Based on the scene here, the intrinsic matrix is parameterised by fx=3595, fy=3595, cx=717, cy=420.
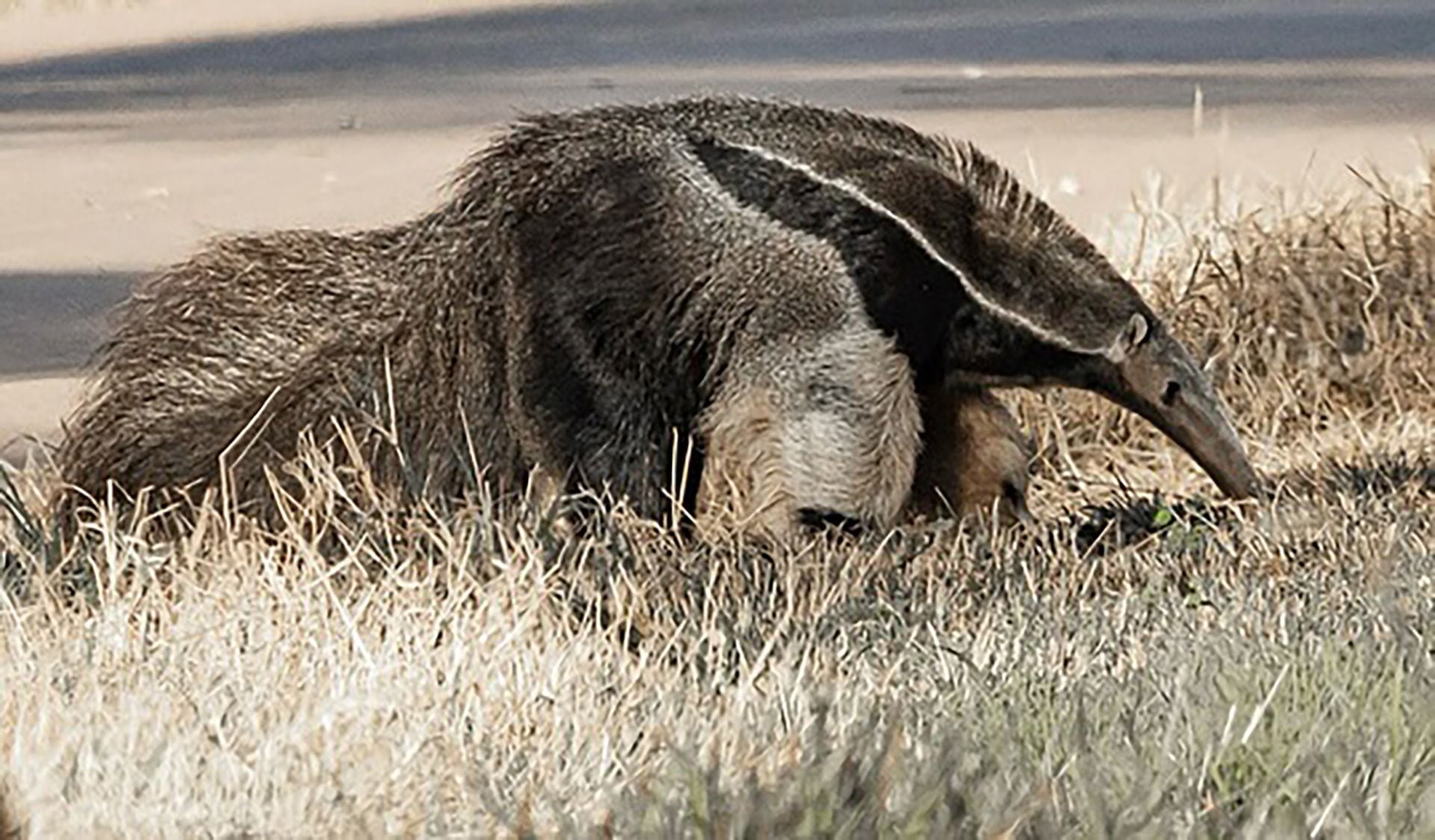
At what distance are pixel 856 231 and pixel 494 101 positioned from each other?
11.2m

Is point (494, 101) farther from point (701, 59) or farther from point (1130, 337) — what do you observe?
point (1130, 337)

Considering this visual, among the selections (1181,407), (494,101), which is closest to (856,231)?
(1181,407)

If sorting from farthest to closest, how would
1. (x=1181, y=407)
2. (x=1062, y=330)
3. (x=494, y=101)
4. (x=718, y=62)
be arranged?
(x=718, y=62) < (x=494, y=101) < (x=1181, y=407) < (x=1062, y=330)

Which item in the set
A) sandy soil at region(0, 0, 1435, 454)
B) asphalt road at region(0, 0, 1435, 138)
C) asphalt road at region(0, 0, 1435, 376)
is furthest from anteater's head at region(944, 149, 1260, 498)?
asphalt road at region(0, 0, 1435, 376)

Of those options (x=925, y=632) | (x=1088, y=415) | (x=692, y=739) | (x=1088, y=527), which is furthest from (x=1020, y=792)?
(x=1088, y=415)

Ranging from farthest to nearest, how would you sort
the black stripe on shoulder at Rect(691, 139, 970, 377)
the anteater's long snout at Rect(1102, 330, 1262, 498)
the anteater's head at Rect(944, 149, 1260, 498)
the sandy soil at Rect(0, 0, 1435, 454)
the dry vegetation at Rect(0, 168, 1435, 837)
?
the sandy soil at Rect(0, 0, 1435, 454)
the anteater's long snout at Rect(1102, 330, 1262, 498)
the anteater's head at Rect(944, 149, 1260, 498)
the black stripe on shoulder at Rect(691, 139, 970, 377)
the dry vegetation at Rect(0, 168, 1435, 837)

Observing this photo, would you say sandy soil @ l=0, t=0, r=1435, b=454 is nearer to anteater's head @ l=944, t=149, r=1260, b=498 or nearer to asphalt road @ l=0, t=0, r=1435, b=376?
asphalt road @ l=0, t=0, r=1435, b=376

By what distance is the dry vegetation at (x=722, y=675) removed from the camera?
4.80 metres

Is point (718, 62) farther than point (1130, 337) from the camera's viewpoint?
Yes

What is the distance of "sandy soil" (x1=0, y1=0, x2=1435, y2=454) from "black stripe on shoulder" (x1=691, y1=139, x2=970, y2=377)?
10.8ft

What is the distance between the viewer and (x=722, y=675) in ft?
18.9

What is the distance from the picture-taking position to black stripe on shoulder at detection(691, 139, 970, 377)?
23.8 ft

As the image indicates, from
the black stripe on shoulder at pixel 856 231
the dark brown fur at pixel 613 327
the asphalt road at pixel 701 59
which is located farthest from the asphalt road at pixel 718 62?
the black stripe on shoulder at pixel 856 231

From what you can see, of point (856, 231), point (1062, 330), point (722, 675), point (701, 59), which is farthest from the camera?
point (701, 59)
